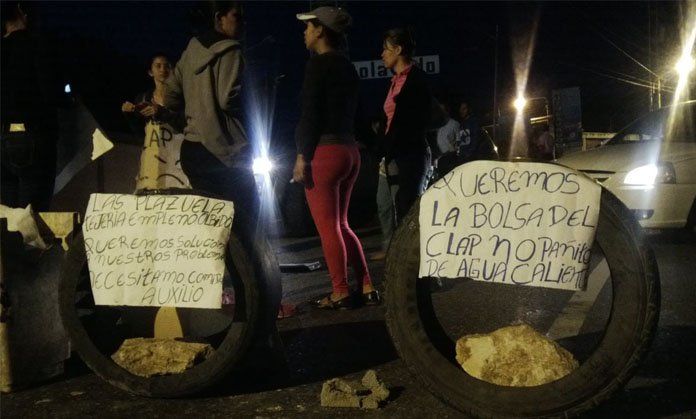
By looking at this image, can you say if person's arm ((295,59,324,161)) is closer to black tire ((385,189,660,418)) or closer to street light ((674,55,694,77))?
black tire ((385,189,660,418))

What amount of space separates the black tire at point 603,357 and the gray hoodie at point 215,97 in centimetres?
144

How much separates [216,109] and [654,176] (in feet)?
19.5

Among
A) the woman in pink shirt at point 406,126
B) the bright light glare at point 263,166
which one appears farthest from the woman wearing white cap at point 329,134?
the bright light glare at point 263,166

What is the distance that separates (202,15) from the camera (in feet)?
13.2

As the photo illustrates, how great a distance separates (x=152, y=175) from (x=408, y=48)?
8.01ft

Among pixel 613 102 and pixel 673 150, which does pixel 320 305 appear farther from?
pixel 613 102

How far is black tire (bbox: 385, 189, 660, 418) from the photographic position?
2.58 m

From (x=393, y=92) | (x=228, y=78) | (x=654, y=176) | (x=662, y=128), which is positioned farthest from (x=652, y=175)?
(x=228, y=78)

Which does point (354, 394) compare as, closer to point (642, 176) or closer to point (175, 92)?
point (175, 92)

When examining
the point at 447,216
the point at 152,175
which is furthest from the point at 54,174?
the point at 447,216

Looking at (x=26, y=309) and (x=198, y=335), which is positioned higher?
(x=26, y=309)

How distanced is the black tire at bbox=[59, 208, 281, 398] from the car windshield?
703 cm

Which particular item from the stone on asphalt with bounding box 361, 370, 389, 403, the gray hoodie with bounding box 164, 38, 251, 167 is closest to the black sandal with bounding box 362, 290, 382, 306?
the gray hoodie with bounding box 164, 38, 251, 167

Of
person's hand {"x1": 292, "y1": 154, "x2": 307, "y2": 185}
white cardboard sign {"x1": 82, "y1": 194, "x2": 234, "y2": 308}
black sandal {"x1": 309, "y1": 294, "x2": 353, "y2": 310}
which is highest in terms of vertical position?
person's hand {"x1": 292, "y1": 154, "x2": 307, "y2": 185}
